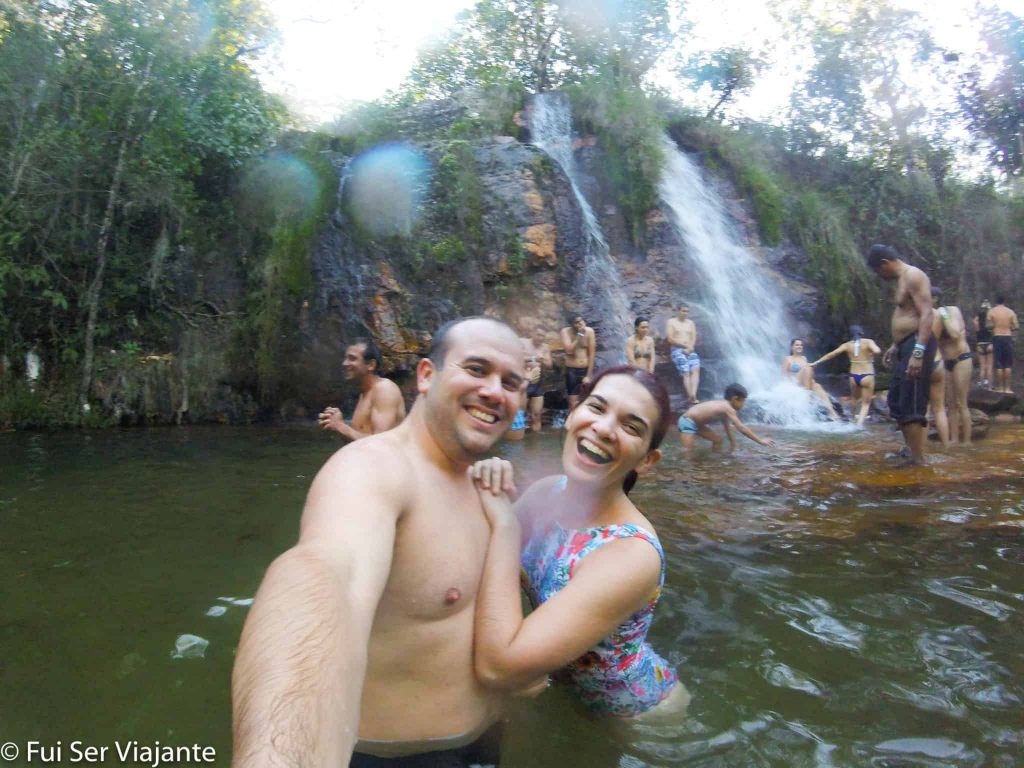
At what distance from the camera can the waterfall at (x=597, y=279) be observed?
1333cm

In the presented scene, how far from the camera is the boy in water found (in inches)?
332

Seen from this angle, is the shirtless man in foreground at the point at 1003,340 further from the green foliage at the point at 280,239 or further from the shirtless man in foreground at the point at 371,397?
the green foliage at the point at 280,239

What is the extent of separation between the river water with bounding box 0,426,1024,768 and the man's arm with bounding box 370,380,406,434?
1028 mm

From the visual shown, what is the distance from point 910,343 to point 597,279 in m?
7.81

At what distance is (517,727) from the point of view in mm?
2514

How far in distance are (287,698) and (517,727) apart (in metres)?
1.56

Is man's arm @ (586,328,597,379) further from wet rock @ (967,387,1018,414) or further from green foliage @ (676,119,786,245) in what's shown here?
green foliage @ (676,119,786,245)

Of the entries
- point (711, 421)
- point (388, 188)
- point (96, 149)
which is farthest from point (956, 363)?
point (96, 149)

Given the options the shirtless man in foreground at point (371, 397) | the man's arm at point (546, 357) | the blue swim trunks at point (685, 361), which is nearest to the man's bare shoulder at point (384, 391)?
the shirtless man in foreground at point (371, 397)

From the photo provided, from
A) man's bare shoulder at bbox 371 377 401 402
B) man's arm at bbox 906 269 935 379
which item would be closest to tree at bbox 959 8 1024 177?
man's arm at bbox 906 269 935 379

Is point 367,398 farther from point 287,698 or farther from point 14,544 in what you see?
point 287,698

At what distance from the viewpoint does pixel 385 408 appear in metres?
5.75

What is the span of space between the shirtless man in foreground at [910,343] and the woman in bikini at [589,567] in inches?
198

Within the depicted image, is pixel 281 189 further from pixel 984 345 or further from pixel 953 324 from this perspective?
pixel 984 345
